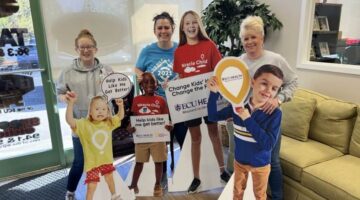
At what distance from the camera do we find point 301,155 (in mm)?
2102

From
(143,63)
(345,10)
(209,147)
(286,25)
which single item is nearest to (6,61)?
(143,63)

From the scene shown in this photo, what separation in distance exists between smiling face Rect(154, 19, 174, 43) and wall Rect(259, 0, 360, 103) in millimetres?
1527

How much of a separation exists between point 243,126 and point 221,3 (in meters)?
1.83

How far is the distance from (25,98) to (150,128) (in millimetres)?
1517

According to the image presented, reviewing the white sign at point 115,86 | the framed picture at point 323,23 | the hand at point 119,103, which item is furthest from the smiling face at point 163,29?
the framed picture at point 323,23

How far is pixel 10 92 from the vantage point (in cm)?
264

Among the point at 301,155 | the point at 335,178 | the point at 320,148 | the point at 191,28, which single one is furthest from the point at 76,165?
the point at 320,148

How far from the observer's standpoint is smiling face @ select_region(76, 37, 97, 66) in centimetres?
175

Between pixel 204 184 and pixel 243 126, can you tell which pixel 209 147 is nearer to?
pixel 204 184

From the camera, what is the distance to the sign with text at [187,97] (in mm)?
2018

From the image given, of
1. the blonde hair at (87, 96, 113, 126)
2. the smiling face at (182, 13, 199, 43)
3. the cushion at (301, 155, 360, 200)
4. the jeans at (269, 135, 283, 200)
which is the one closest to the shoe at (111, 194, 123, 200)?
the blonde hair at (87, 96, 113, 126)

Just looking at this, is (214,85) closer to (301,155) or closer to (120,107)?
(120,107)

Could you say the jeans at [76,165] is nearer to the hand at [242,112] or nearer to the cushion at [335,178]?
the hand at [242,112]

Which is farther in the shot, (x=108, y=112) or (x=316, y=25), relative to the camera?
(x=316, y=25)
